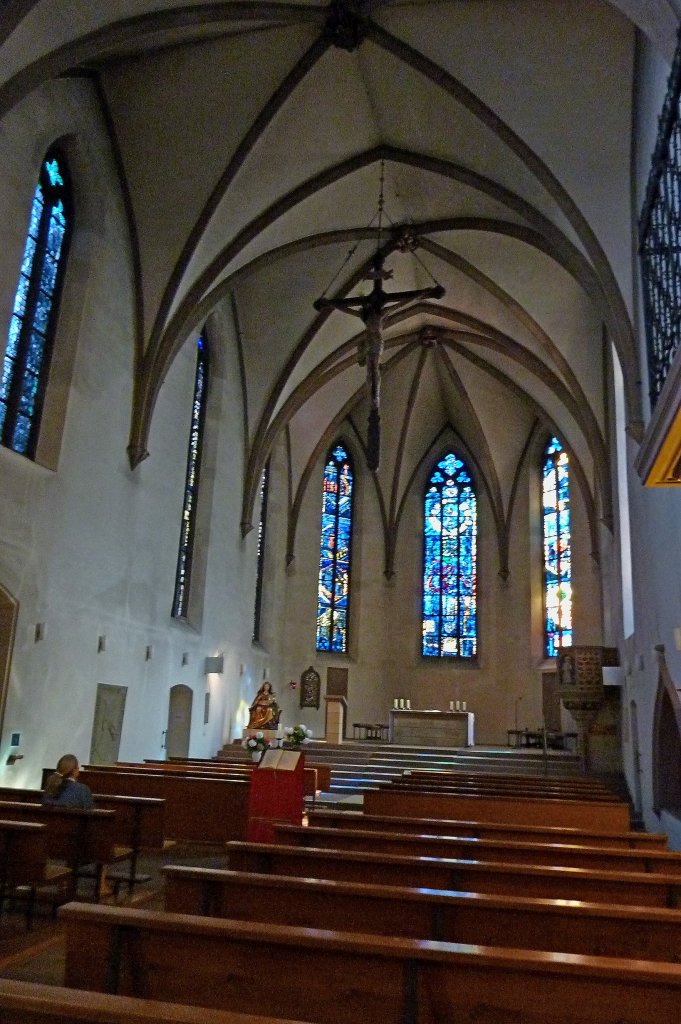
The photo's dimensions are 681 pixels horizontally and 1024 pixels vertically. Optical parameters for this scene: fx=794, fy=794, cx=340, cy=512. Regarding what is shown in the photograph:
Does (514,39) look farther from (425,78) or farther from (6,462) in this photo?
(6,462)

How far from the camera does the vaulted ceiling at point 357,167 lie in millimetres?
10359

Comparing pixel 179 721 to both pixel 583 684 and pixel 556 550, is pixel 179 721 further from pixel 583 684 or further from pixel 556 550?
pixel 556 550

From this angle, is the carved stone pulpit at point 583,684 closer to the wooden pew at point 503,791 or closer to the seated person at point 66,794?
the wooden pew at point 503,791

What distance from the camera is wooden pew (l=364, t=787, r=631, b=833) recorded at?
776 cm

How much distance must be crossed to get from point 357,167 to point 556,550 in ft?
38.4

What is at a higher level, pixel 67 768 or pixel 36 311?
pixel 36 311

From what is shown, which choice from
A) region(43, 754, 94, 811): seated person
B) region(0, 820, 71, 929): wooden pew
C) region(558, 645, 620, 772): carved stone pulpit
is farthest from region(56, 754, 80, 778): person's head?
region(558, 645, 620, 772): carved stone pulpit

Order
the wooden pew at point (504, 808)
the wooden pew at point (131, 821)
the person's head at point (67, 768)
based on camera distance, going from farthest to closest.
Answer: the wooden pew at point (504, 808)
the wooden pew at point (131, 821)
the person's head at point (67, 768)

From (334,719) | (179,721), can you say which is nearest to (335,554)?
(334,719)

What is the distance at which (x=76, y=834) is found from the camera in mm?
5629

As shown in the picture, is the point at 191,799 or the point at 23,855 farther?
the point at 191,799

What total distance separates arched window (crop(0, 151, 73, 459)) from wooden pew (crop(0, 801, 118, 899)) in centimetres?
569

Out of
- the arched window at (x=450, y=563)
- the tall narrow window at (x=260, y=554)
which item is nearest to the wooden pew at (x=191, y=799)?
the tall narrow window at (x=260, y=554)

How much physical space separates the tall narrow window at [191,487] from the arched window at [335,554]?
22.6ft
